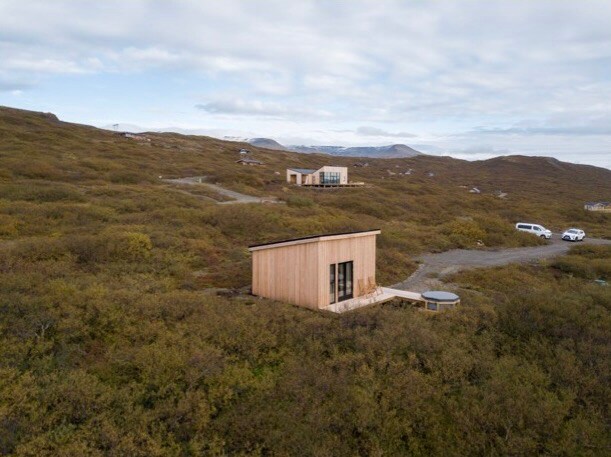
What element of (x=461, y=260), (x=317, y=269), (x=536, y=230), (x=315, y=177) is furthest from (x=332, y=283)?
(x=315, y=177)

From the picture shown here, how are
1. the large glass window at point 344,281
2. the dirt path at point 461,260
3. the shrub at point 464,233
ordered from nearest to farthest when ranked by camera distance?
the large glass window at point 344,281, the dirt path at point 461,260, the shrub at point 464,233

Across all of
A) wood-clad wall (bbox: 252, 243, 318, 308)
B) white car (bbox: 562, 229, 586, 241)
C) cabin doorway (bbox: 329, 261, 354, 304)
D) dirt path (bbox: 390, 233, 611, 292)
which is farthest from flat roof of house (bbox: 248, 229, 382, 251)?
white car (bbox: 562, 229, 586, 241)

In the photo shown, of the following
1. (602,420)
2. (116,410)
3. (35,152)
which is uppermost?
(35,152)

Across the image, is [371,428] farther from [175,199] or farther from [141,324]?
[175,199]

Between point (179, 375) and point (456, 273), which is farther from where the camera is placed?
point (456, 273)

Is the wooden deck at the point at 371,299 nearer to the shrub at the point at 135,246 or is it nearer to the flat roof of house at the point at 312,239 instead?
the flat roof of house at the point at 312,239

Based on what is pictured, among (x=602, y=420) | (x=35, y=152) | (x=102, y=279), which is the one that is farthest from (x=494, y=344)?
(x=35, y=152)

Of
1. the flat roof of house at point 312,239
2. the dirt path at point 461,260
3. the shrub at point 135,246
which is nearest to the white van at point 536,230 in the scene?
the dirt path at point 461,260
